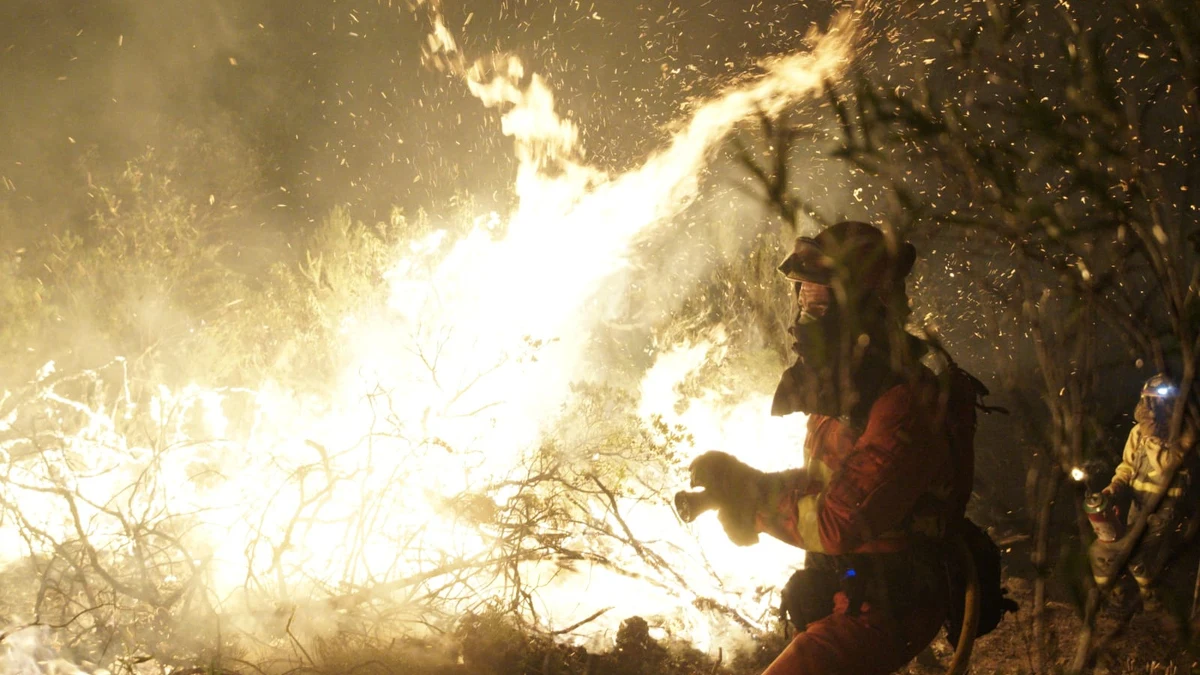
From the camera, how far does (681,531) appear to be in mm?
6301

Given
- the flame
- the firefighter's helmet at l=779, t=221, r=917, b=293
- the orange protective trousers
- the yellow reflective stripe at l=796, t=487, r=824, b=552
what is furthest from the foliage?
the flame

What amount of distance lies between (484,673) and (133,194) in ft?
47.8

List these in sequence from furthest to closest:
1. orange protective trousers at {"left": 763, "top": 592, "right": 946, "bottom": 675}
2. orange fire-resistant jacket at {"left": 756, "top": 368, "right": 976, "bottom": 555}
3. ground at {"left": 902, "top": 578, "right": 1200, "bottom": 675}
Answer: ground at {"left": 902, "top": 578, "right": 1200, "bottom": 675} < orange protective trousers at {"left": 763, "top": 592, "right": 946, "bottom": 675} < orange fire-resistant jacket at {"left": 756, "top": 368, "right": 976, "bottom": 555}

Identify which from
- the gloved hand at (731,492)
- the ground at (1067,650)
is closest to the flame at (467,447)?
the ground at (1067,650)

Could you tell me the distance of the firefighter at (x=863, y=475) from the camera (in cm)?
218

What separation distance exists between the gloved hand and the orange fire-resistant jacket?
1.5 inches

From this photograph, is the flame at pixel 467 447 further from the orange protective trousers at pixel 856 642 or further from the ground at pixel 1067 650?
the orange protective trousers at pixel 856 642

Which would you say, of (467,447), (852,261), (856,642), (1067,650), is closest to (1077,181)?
(852,261)

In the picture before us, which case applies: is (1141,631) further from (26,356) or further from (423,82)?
(26,356)

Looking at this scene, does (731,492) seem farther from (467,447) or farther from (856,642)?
(467,447)

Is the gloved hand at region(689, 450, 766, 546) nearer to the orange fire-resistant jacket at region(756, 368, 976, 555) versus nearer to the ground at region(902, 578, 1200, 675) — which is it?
the orange fire-resistant jacket at region(756, 368, 976, 555)

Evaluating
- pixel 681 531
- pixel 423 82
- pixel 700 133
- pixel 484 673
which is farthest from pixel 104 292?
pixel 484 673

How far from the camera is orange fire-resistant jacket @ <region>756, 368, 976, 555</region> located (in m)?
2.15

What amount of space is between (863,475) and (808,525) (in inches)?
9.0
